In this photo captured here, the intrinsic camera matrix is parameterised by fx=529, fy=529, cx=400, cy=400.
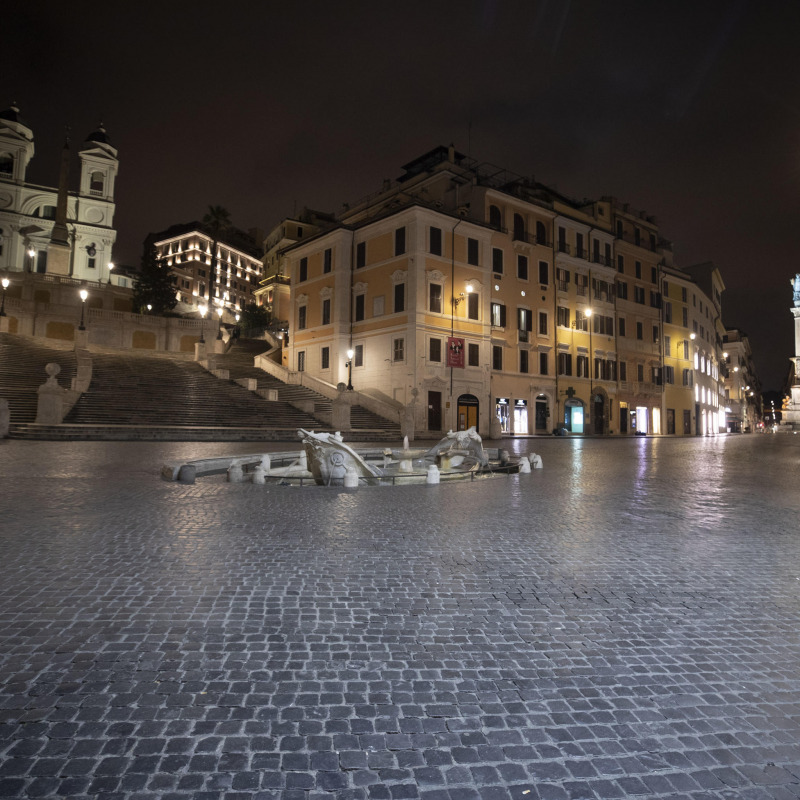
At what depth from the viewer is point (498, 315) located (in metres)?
38.2

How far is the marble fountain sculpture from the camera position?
10.9m

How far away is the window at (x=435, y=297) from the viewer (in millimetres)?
34562

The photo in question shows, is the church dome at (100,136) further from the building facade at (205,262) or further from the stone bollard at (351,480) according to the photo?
the stone bollard at (351,480)

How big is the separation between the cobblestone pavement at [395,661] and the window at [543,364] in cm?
3468

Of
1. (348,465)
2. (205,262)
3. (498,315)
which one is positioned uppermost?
(205,262)

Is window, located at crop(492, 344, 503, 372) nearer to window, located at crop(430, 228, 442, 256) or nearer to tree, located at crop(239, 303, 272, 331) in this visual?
window, located at crop(430, 228, 442, 256)

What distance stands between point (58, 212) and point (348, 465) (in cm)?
6665

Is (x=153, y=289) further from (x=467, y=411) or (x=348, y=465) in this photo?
(x=348, y=465)

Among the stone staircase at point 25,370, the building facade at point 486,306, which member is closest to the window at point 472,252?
the building facade at point 486,306

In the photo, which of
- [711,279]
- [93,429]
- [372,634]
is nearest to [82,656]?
[372,634]

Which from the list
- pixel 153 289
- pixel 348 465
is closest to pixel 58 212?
pixel 153 289

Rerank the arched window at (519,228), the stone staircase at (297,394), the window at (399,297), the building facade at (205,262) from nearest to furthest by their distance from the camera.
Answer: the stone staircase at (297,394)
the window at (399,297)
the arched window at (519,228)
the building facade at (205,262)

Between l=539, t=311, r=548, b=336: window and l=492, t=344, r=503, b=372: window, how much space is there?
4.67 metres

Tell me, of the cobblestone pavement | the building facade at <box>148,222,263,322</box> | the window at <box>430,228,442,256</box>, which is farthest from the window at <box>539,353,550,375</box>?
the building facade at <box>148,222,263,322</box>
